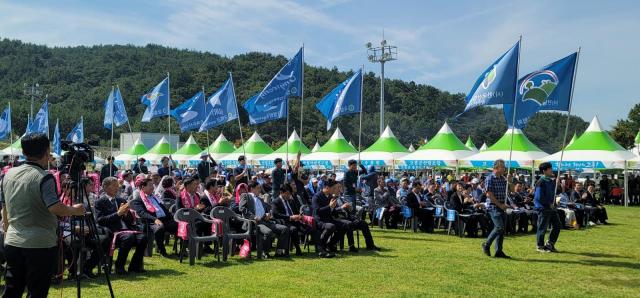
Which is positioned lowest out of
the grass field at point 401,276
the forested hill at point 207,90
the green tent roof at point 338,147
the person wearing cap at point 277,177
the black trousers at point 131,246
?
the grass field at point 401,276

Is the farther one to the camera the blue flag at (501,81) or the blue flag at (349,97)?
the blue flag at (349,97)

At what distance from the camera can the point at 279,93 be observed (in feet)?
54.9

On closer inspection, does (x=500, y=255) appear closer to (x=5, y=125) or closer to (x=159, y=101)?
(x=159, y=101)

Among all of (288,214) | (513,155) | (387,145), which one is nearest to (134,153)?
(387,145)

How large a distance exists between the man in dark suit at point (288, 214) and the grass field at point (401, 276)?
0.52 m

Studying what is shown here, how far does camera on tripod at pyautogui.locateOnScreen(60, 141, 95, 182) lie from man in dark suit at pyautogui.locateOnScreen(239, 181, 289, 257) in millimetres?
5438

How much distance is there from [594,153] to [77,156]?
25052 millimetres

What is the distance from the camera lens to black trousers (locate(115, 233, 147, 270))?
911 cm

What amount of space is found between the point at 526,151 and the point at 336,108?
13.4 m

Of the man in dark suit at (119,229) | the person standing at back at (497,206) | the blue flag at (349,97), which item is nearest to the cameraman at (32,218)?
the man in dark suit at (119,229)

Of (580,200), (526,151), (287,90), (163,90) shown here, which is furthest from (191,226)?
(526,151)

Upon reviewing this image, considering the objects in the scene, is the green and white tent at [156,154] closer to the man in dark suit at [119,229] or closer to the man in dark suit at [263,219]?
the man in dark suit at [263,219]

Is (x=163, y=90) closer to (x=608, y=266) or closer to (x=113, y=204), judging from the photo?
(x=113, y=204)

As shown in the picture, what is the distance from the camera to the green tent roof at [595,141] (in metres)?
26.3
